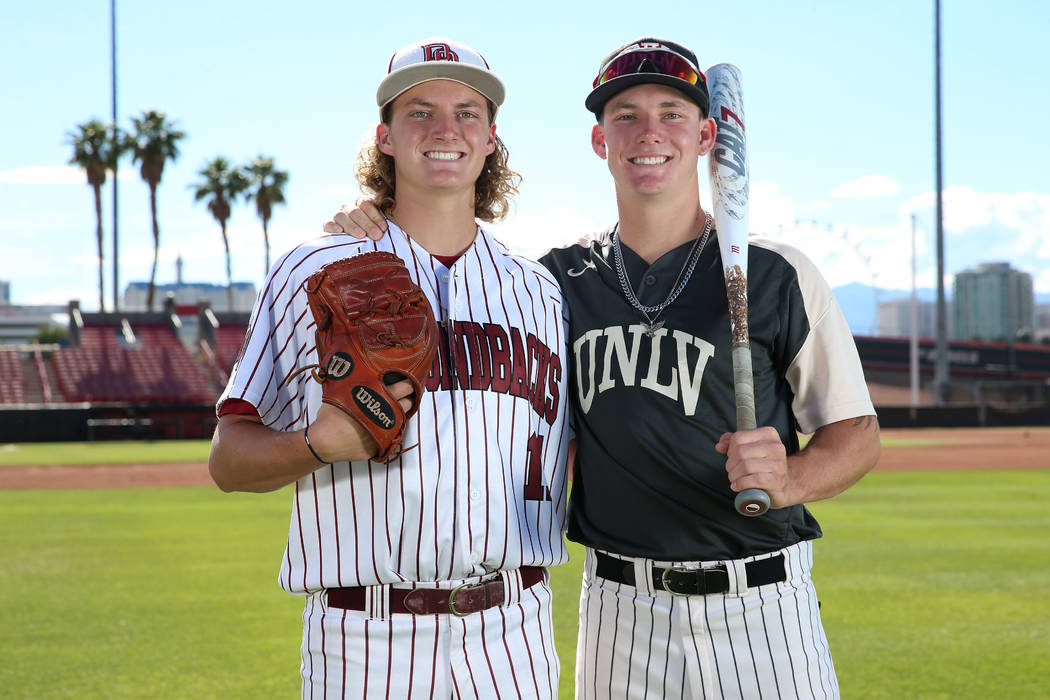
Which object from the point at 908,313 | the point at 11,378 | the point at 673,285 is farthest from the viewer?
the point at 908,313

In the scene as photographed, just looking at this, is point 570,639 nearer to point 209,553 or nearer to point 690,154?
point 690,154

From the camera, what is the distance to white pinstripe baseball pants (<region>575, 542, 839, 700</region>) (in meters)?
2.55

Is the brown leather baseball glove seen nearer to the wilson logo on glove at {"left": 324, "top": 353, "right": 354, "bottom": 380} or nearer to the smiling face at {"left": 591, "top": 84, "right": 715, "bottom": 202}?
the wilson logo on glove at {"left": 324, "top": 353, "right": 354, "bottom": 380}

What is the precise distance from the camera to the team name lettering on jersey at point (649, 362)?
265cm

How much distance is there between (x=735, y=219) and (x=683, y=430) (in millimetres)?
604

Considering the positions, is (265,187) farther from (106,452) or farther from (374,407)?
(374,407)

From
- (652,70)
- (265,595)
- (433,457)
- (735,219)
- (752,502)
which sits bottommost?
(265,595)

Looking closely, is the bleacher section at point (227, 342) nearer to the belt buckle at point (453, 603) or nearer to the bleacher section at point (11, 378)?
the bleacher section at point (11, 378)

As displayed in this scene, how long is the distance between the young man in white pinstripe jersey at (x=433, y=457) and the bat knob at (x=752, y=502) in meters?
0.56

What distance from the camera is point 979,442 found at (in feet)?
74.3

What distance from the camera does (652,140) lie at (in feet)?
8.87

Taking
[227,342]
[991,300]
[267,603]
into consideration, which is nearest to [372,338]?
[267,603]

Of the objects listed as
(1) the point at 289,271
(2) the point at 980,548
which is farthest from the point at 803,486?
(2) the point at 980,548

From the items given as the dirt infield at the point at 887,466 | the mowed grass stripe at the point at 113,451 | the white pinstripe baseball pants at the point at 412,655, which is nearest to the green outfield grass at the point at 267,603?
the white pinstripe baseball pants at the point at 412,655
